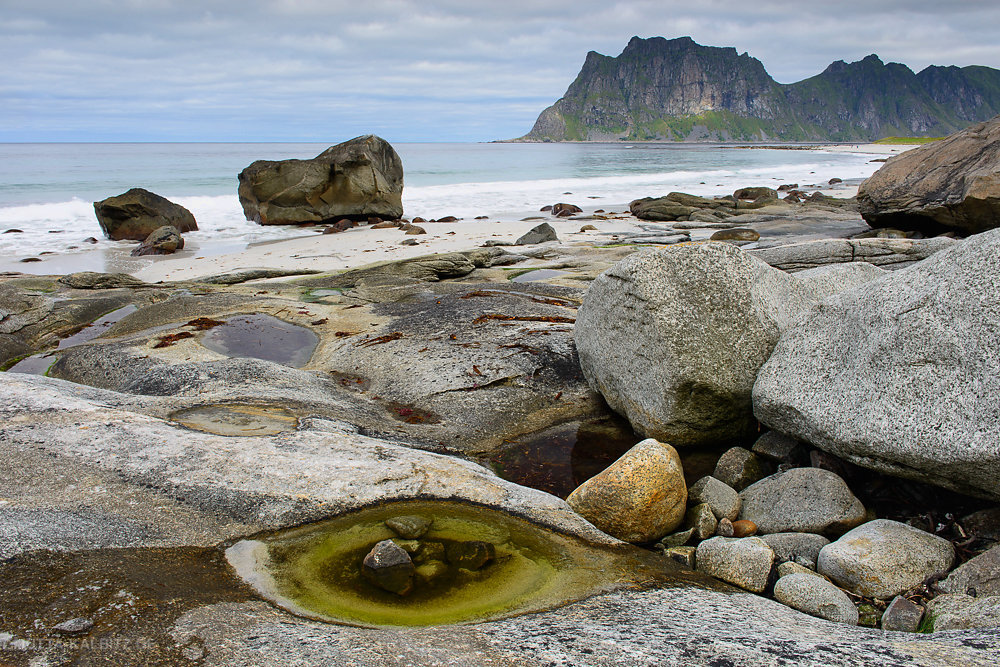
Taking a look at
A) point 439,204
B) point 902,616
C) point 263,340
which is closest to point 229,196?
point 439,204

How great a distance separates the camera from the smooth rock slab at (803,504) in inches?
167

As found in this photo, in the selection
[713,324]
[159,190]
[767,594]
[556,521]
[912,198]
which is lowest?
[767,594]

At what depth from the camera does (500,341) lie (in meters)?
7.43

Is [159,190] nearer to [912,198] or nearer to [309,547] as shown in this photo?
[912,198]

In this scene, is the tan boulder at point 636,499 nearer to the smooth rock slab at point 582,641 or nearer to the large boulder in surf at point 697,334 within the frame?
the large boulder in surf at point 697,334

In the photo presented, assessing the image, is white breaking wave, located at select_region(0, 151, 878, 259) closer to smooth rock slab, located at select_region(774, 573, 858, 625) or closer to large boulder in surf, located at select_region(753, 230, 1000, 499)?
large boulder in surf, located at select_region(753, 230, 1000, 499)

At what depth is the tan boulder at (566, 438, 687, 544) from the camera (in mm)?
4195

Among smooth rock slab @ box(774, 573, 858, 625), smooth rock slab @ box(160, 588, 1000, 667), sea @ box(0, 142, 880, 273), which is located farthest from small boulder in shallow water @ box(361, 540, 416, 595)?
sea @ box(0, 142, 880, 273)

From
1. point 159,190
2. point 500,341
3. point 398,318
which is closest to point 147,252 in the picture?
point 398,318

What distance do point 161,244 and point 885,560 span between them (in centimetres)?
2004

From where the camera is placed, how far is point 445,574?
131 inches

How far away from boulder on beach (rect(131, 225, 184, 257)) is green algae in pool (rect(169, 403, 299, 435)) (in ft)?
51.8

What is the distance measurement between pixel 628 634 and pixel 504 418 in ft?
11.6

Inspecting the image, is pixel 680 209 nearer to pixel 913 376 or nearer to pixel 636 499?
pixel 913 376
